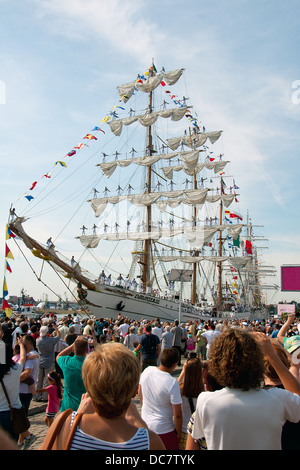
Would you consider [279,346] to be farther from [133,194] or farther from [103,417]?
[133,194]

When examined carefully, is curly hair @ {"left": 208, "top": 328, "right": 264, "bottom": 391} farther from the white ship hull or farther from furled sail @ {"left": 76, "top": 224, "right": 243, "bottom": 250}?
furled sail @ {"left": 76, "top": 224, "right": 243, "bottom": 250}

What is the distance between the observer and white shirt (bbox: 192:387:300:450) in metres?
2.19

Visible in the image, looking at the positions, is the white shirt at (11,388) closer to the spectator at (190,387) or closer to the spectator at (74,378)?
the spectator at (74,378)

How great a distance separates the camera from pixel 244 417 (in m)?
2.20

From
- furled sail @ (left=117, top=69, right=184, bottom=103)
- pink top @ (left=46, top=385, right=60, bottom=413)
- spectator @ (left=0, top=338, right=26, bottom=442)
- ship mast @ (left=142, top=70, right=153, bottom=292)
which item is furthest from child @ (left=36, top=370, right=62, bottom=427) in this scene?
furled sail @ (left=117, top=69, right=184, bottom=103)

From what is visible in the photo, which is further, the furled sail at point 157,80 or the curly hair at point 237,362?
the furled sail at point 157,80

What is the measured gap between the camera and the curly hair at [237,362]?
233cm

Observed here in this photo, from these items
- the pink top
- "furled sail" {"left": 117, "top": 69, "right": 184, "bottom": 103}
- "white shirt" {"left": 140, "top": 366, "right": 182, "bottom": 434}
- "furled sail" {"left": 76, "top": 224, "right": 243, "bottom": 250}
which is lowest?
the pink top

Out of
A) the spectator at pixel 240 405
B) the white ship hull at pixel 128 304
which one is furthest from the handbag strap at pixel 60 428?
the white ship hull at pixel 128 304

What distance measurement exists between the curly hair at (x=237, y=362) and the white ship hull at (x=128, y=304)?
2597 centimetres

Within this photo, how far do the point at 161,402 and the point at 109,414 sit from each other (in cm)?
185

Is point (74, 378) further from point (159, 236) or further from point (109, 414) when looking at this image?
point (159, 236)

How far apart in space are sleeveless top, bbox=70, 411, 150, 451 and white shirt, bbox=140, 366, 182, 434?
1790mm
